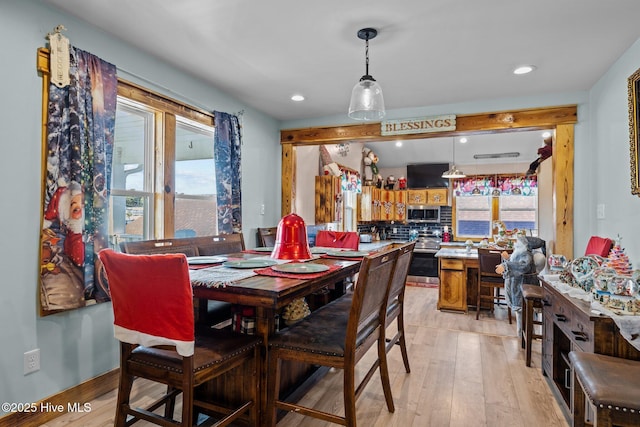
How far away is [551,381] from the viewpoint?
2334 millimetres

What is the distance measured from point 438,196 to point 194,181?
226 inches

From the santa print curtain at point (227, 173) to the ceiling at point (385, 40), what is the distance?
1.17ft

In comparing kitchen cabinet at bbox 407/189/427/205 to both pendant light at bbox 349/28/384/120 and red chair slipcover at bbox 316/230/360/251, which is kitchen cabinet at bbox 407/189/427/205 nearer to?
red chair slipcover at bbox 316/230/360/251

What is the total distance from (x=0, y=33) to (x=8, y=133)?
50 cm

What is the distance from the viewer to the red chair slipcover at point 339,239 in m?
3.23

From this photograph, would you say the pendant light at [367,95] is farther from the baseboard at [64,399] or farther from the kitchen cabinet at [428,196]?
the kitchen cabinet at [428,196]

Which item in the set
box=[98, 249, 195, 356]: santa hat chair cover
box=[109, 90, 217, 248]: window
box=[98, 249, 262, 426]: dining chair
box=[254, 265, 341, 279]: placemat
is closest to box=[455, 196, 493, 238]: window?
box=[109, 90, 217, 248]: window

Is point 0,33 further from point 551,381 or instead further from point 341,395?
point 551,381

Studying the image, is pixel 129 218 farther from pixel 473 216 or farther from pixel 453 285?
pixel 473 216

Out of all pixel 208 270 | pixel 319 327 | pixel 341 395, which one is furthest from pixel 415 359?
pixel 208 270

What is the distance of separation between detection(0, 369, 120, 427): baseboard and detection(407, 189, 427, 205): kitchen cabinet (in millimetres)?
6590

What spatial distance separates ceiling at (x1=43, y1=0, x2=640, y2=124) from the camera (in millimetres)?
2072

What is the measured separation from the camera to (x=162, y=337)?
1406 mm

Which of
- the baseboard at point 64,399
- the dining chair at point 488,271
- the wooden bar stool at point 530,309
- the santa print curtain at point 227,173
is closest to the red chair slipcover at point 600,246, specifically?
the wooden bar stool at point 530,309
